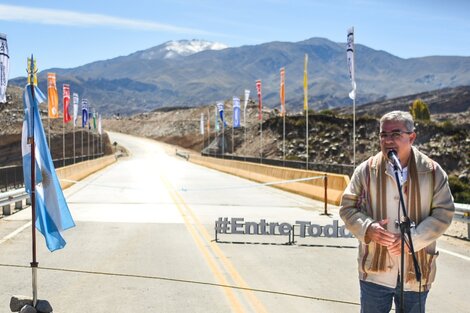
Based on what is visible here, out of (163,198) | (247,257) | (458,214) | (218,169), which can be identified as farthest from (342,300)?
(218,169)

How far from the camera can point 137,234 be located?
47.8 ft

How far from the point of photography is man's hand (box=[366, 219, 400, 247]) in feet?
13.7

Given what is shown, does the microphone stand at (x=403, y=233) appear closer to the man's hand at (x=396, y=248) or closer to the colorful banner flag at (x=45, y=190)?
the man's hand at (x=396, y=248)

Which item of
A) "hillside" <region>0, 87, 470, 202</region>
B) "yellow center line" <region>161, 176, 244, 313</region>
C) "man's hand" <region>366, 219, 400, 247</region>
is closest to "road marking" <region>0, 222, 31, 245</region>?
"yellow center line" <region>161, 176, 244, 313</region>

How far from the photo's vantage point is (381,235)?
4.21 metres

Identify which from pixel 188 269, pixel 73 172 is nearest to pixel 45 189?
pixel 188 269

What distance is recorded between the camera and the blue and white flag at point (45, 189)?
7418 millimetres

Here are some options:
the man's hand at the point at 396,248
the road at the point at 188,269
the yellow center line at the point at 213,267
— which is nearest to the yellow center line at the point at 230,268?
the road at the point at 188,269

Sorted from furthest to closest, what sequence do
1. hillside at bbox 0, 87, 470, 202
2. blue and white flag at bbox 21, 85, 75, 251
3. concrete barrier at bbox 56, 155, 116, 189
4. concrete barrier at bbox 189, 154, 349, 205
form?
1. hillside at bbox 0, 87, 470, 202
2. concrete barrier at bbox 56, 155, 116, 189
3. concrete barrier at bbox 189, 154, 349, 205
4. blue and white flag at bbox 21, 85, 75, 251

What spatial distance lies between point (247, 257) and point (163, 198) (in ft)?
43.3

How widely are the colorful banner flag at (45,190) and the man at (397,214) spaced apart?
4.03 meters

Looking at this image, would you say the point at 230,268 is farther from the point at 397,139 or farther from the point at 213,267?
the point at 397,139

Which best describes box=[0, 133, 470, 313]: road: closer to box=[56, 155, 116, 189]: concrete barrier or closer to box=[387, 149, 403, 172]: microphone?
box=[387, 149, 403, 172]: microphone

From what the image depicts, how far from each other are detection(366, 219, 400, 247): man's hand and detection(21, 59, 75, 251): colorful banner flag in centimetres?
414
